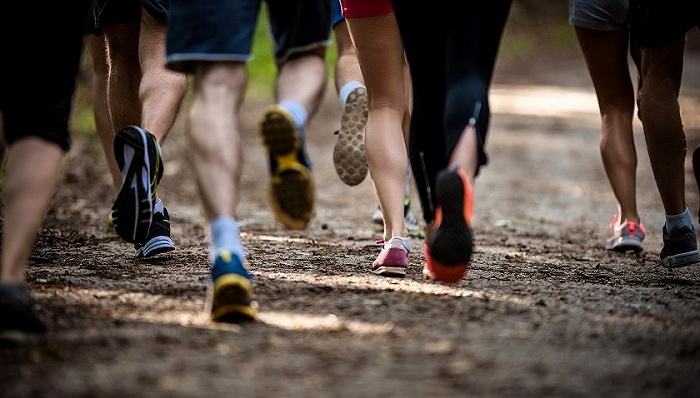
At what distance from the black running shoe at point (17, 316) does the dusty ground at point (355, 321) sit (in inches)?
3.4

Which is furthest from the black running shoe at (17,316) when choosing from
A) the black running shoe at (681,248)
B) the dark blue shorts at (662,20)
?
the black running shoe at (681,248)

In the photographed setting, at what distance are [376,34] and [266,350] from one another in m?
1.71

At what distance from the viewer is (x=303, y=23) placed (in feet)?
12.0

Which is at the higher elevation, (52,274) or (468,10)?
(468,10)

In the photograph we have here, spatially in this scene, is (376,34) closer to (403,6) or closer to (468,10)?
(403,6)

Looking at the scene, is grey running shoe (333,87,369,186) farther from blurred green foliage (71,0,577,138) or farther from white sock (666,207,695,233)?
blurred green foliage (71,0,577,138)

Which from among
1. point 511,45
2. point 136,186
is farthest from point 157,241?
point 511,45

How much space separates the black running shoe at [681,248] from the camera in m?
4.95

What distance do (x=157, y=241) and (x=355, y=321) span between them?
5.66ft

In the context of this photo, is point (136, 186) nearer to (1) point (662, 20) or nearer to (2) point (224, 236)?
(2) point (224, 236)

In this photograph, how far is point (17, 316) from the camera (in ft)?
9.83

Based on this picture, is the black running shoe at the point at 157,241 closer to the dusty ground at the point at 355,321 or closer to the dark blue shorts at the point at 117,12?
the dusty ground at the point at 355,321

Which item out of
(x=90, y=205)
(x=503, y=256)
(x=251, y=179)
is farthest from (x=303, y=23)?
(x=251, y=179)

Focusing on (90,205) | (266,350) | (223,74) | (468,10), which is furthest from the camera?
(90,205)
